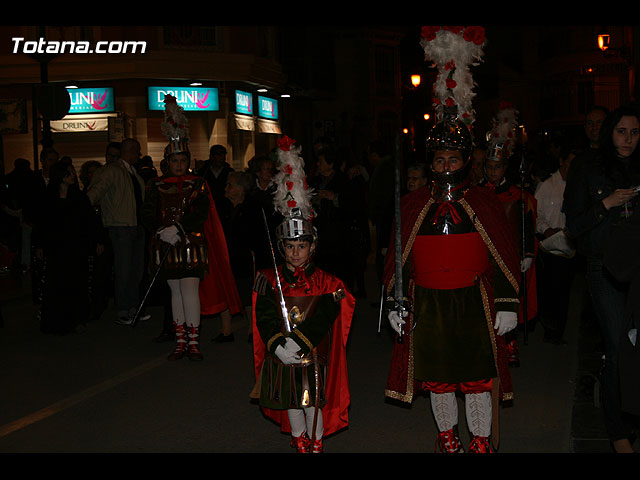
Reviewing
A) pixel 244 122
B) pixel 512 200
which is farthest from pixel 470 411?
pixel 244 122

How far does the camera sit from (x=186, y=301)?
8234 millimetres

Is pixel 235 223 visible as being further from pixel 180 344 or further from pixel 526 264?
pixel 526 264

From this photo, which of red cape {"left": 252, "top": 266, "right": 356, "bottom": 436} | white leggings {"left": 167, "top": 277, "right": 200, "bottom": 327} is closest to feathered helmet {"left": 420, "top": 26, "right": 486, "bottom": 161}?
red cape {"left": 252, "top": 266, "right": 356, "bottom": 436}

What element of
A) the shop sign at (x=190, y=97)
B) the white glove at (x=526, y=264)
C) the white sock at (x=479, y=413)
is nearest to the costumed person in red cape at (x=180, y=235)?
the white glove at (x=526, y=264)

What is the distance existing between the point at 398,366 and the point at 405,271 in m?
0.56

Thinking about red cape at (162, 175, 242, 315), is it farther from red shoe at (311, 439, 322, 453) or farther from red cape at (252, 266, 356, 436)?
red shoe at (311, 439, 322, 453)

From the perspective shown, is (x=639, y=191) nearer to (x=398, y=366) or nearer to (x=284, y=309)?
(x=398, y=366)

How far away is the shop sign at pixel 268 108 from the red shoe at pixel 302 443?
2432 centimetres

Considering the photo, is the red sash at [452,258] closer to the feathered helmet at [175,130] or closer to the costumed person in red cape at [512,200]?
the costumed person in red cape at [512,200]

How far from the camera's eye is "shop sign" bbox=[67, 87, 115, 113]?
78.8 feet

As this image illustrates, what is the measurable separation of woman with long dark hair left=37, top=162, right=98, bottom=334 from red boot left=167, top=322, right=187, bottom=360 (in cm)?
190

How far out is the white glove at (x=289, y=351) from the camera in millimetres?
4770

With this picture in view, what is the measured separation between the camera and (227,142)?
2544cm
